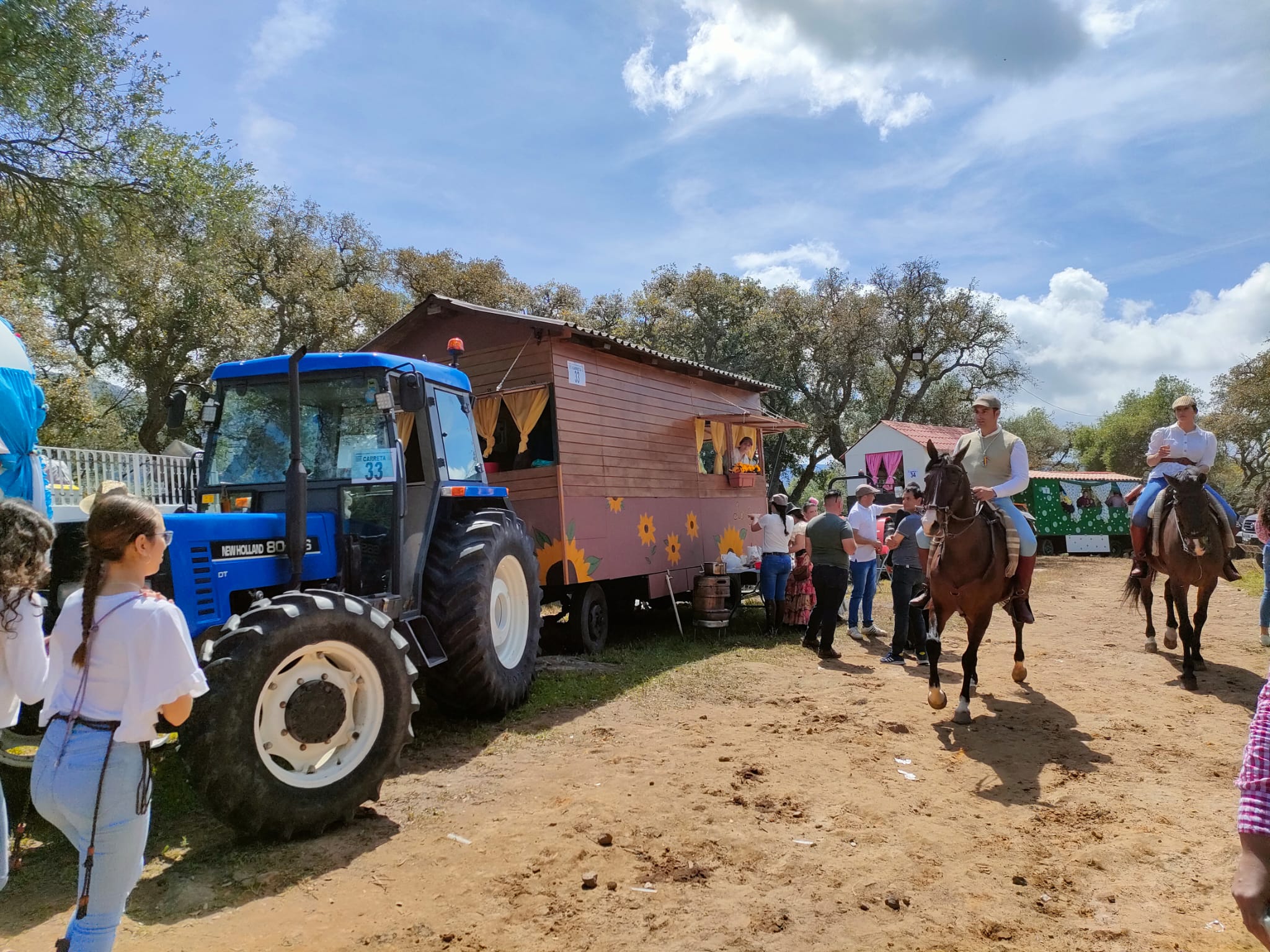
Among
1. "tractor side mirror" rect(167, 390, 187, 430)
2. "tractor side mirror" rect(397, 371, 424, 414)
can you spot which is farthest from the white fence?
"tractor side mirror" rect(397, 371, 424, 414)

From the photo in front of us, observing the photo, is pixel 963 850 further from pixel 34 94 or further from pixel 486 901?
pixel 34 94

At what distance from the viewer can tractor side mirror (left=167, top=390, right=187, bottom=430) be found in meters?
5.59

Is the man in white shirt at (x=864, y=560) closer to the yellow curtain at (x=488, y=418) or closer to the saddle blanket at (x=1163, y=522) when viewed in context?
the saddle blanket at (x=1163, y=522)

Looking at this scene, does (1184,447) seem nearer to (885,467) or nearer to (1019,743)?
(1019,743)

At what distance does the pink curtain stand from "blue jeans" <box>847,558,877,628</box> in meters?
16.7

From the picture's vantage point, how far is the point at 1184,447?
7.71m

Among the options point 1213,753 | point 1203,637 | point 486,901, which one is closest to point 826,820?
point 486,901

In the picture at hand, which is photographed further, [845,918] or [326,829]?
[326,829]

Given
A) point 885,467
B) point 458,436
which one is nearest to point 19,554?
point 458,436

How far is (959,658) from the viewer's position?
367 inches

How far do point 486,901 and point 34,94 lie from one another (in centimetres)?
1395

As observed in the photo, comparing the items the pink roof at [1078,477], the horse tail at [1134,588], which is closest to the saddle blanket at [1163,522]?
the horse tail at [1134,588]

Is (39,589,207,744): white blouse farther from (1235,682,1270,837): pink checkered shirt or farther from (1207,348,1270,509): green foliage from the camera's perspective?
(1207,348,1270,509): green foliage

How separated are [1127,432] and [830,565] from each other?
2040 inches
